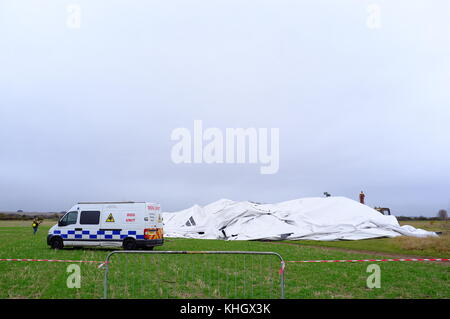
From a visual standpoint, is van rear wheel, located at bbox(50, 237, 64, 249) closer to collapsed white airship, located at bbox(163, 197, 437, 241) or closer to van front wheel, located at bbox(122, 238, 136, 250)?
van front wheel, located at bbox(122, 238, 136, 250)

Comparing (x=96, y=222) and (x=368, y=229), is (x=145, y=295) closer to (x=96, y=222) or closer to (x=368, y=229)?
(x=96, y=222)

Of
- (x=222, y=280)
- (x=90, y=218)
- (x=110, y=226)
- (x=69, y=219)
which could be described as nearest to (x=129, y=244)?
(x=110, y=226)

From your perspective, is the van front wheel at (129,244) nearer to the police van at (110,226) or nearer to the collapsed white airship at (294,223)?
the police van at (110,226)

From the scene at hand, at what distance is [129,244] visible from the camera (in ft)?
61.6

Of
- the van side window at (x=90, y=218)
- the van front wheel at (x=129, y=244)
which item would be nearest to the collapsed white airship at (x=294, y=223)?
the van front wheel at (x=129, y=244)

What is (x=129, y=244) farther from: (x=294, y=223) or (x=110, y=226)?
(x=294, y=223)

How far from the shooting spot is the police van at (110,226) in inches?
739

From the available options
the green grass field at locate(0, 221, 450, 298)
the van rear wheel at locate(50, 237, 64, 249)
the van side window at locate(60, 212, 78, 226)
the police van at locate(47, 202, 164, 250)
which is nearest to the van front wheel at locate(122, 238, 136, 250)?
the police van at locate(47, 202, 164, 250)

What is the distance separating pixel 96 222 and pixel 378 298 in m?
14.7

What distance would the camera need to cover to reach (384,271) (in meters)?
12.4

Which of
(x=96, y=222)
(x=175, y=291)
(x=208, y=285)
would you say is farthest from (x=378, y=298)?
(x=96, y=222)

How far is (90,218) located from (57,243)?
7.13 feet

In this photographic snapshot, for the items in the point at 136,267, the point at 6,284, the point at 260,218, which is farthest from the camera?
the point at 260,218

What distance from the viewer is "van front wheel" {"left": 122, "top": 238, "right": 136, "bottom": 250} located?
1870cm
